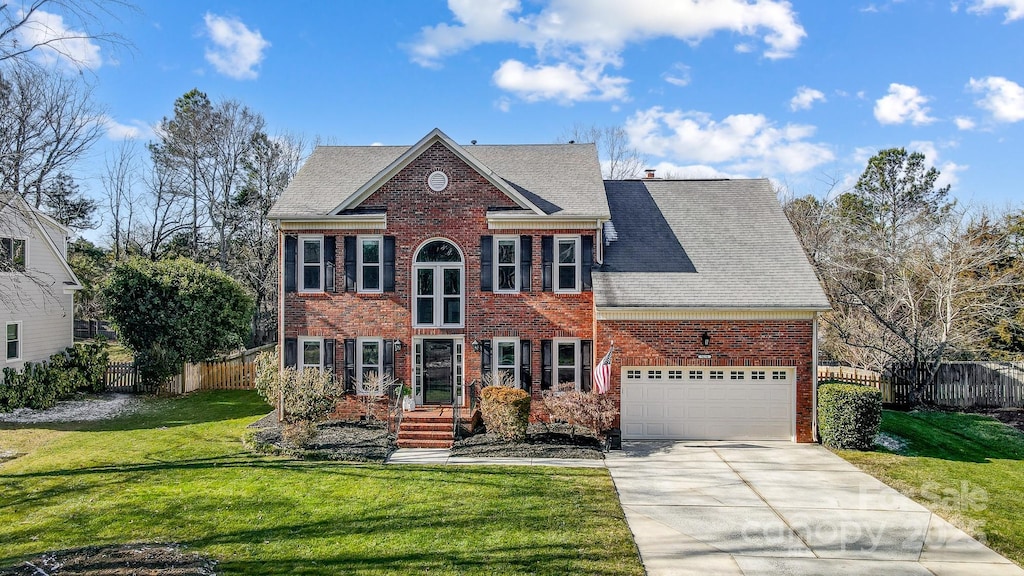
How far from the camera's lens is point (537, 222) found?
580 inches

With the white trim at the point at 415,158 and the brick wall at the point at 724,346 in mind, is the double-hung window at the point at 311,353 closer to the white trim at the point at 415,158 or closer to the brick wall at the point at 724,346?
the white trim at the point at 415,158

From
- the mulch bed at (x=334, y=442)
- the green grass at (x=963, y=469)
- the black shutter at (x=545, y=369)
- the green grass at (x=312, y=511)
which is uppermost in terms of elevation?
the black shutter at (x=545, y=369)

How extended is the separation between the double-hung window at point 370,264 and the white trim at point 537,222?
3.08m

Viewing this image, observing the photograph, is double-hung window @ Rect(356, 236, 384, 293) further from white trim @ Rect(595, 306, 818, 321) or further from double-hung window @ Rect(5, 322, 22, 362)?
double-hung window @ Rect(5, 322, 22, 362)

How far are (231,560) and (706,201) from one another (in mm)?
15051

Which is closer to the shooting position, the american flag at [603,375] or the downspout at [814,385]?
the american flag at [603,375]

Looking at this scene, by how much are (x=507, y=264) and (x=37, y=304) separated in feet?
52.8

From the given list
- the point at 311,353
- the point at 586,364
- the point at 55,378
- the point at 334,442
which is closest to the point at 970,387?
the point at 586,364

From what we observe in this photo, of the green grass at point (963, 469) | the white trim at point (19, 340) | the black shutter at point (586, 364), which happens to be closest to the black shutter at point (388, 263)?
the black shutter at point (586, 364)

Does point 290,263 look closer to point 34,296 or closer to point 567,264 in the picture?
point 567,264

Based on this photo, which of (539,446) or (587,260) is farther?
(587,260)

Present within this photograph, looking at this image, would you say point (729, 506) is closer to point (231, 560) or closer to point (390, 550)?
point (390, 550)

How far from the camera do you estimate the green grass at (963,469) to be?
8.77 metres

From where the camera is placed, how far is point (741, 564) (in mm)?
7297
